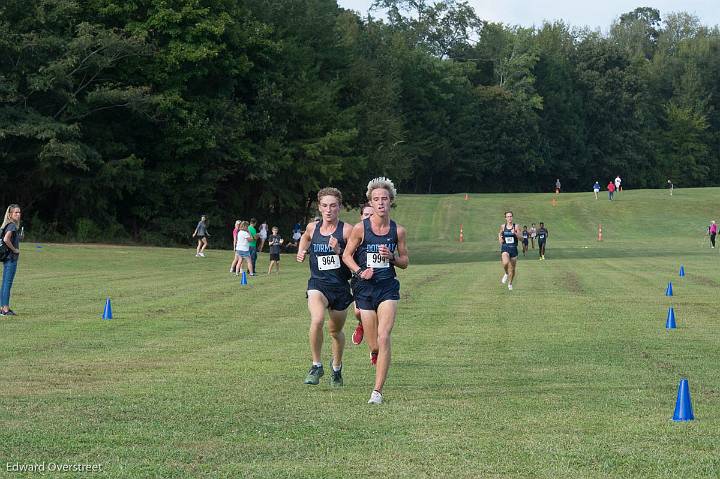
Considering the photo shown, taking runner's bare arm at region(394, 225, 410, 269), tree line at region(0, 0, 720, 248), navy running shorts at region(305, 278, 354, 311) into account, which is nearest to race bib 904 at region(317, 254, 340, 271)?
navy running shorts at region(305, 278, 354, 311)

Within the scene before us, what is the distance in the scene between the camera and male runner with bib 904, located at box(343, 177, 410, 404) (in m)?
10.8

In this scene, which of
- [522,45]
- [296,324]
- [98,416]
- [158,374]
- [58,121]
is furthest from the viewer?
[522,45]

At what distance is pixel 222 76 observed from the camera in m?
58.3

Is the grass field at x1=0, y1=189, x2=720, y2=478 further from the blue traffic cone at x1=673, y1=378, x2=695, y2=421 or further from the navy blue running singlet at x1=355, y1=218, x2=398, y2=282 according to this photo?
the navy blue running singlet at x1=355, y1=218, x2=398, y2=282

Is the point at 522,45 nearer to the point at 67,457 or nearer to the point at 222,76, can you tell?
the point at 222,76

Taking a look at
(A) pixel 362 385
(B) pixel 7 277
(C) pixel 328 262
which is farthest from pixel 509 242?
(C) pixel 328 262

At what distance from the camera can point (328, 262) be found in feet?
37.9

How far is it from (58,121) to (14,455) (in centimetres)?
4653

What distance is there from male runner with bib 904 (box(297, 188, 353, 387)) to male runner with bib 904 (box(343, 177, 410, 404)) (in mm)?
407

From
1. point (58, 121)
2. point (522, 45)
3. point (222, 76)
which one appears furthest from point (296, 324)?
point (522, 45)

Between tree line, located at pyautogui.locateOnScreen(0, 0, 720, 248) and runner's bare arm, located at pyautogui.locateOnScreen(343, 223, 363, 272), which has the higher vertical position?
tree line, located at pyautogui.locateOnScreen(0, 0, 720, 248)

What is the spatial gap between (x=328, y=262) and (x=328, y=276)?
16 cm

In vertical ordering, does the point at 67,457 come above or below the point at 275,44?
below

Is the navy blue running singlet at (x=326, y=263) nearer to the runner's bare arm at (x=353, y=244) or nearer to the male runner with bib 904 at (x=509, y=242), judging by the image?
the runner's bare arm at (x=353, y=244)
